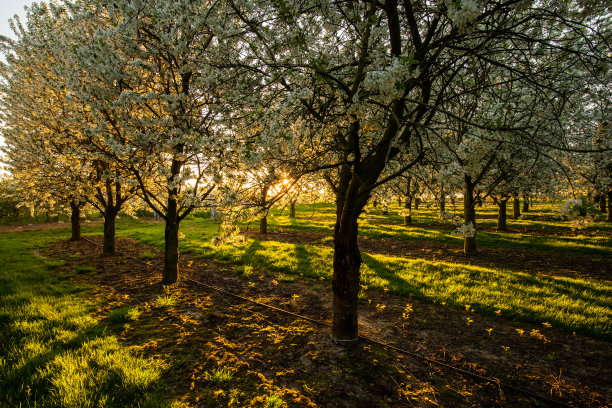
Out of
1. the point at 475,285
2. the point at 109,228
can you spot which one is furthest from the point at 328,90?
the point at 109,228

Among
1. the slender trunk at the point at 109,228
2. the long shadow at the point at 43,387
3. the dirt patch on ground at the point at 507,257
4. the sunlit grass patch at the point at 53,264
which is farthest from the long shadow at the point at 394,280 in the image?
the sunlit grass patch at the point at 53,264

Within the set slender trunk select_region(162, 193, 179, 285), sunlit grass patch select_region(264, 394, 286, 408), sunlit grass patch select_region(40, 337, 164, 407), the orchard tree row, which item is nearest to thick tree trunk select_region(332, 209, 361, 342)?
the orchard tree row

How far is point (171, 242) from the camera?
897 centimetres

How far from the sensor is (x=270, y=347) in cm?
534

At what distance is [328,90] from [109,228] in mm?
14028

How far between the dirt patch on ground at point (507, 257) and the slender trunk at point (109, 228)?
32.5 feet

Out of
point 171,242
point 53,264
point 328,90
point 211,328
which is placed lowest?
point 211,328

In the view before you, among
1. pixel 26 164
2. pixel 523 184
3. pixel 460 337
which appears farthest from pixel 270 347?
pixel 523 184

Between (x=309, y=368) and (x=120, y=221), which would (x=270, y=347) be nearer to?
(x=309, y=368)

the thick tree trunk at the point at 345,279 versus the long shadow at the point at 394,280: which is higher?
the thick tree trunk at the point at 345,279

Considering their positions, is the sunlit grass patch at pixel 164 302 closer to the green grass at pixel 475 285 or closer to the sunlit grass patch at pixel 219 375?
the green grass at pixel 475 285

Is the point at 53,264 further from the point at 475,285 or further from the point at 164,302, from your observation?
the point at 475,285

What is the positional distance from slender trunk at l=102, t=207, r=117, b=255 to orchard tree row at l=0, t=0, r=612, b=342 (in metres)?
4.63

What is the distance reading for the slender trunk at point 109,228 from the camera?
41.6 ft
